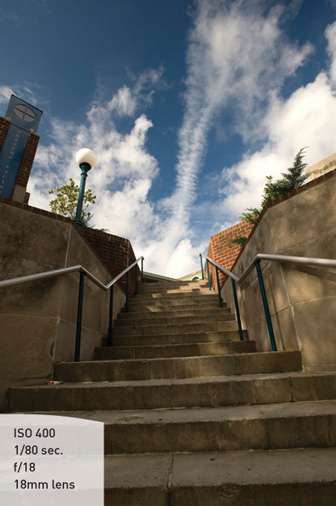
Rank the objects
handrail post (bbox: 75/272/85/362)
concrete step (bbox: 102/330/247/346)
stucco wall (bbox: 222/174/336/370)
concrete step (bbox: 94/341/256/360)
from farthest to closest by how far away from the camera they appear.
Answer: concrete step (bbox: 102/330/247/346), concrete step (bbox: 94/341/256/360), handrail post (bbox: 75/272/85/362), stucco wall (bbox: 222/174/336/370)

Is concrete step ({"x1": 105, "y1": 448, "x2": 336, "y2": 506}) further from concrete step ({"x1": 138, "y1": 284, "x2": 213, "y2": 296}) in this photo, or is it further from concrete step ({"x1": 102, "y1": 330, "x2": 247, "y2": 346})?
concrete step ({"x1": 138, "y1": 284, "x2": 213, "y2": 296})

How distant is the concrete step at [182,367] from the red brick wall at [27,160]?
5.91 metres

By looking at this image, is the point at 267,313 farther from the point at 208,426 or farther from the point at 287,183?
A: the point at 287,183

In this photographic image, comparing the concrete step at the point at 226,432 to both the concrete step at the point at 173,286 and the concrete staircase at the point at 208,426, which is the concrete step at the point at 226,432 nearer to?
the concrete staircase at the point at 208,426

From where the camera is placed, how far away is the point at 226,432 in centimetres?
155

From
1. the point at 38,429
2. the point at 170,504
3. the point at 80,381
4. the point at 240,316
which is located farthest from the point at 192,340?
the point at 170,504

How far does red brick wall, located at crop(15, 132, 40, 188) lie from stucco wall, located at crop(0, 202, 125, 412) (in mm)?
4641

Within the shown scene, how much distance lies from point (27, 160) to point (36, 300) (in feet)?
19.4

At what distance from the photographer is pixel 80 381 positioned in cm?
254

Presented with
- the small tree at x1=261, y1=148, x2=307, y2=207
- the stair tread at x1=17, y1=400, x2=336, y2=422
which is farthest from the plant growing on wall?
the stair tread at x1=17, y1=400, x2=336, y2=422

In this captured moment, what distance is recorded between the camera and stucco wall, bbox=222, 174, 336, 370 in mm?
2365

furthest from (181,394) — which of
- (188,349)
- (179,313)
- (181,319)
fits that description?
(179,313)

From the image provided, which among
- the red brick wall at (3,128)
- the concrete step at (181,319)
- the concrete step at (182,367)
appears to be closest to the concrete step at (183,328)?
the concrete step at (181,319)

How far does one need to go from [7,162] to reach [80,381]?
6354 mm
